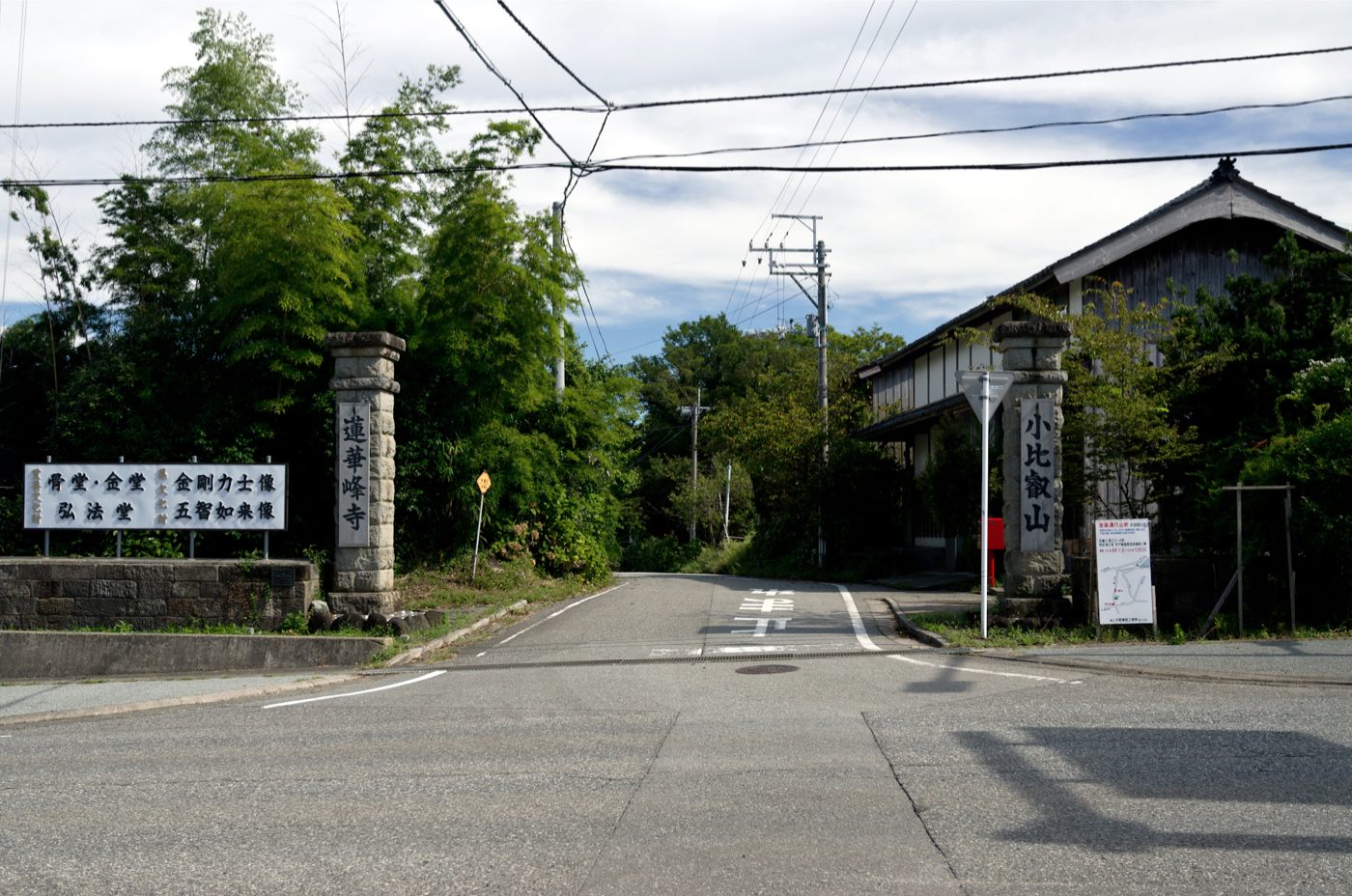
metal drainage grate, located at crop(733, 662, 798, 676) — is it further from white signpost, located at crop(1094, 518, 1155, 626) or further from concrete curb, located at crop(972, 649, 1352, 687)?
white signpost, located at crop(1094, 518, 1155, 626)

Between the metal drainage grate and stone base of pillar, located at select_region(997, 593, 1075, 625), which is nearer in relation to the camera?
the metal drainage grate

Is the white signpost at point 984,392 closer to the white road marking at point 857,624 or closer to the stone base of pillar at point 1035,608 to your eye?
the stone base of pillar at point 1035,608

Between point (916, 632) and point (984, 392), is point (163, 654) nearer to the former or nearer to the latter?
point (916, 632)

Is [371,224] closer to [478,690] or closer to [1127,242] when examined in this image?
[478,690]

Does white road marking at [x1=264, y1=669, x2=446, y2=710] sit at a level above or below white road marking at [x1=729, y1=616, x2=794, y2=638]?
below

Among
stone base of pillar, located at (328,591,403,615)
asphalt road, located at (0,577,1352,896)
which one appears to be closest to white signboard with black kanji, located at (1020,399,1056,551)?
asphalt road, located at (0,577,1352,896)

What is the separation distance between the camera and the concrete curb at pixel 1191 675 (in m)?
9.88

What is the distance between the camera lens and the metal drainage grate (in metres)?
11.3

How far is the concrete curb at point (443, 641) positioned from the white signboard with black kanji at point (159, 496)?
2.80 meters

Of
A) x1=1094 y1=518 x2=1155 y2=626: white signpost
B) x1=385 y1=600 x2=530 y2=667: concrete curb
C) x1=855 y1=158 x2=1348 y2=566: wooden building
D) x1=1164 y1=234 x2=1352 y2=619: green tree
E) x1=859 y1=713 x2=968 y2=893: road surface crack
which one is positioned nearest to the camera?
x1=859 y1=713 x2=968 y2=893: road surface crack

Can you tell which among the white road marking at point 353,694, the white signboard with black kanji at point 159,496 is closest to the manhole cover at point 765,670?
the white road marking at point 353,694

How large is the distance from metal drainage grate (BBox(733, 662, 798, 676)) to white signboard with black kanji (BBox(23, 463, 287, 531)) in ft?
23.3

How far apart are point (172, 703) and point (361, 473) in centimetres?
464

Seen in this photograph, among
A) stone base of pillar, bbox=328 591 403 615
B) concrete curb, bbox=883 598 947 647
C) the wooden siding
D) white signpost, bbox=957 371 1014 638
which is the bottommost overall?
concrete curb, bbox=883 598 947 647
